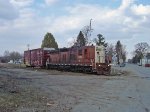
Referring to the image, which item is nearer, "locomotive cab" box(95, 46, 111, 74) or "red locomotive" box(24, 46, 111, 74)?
"locomotive cab" box(95, 46, 111, 74)

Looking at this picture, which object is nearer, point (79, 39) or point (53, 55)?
point (53, 55)

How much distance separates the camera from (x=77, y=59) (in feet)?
171

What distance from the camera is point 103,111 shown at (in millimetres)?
14344

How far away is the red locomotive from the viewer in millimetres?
48806

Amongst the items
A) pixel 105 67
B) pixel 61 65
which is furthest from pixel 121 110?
pixel 61 65

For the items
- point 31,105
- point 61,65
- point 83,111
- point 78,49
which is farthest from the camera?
point 61,65

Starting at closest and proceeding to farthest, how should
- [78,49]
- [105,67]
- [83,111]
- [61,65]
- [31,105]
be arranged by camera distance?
[83,111] < [31,105] < [105,67] < [78,49] < [61,65]

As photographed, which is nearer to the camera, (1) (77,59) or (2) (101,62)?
(2) (101,62)

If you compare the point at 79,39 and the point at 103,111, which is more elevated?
the point at 79,39

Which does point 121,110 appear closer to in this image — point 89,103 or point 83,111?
point 83,111

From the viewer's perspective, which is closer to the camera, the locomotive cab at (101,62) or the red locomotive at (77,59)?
the locomotive cab at (101,62)

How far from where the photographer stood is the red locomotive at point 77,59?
4881cm

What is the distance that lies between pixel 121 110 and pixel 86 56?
35.7 metres

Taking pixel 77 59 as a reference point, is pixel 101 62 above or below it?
below
